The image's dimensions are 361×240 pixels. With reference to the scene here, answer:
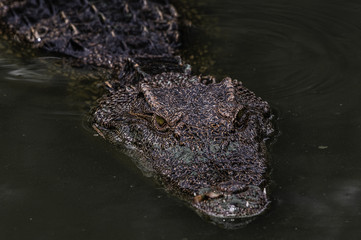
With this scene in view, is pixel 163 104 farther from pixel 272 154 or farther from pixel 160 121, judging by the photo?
pixel 272 154

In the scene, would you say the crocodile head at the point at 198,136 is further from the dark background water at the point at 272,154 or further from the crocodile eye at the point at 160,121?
the dark background water at the point at 272,154

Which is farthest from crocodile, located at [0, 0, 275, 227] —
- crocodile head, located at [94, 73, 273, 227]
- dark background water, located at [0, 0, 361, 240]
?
dark background water, located at [0, 0, 361, 240]

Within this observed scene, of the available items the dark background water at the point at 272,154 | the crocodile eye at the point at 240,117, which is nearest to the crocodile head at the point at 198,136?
the crocodile eye at the point at 240,117

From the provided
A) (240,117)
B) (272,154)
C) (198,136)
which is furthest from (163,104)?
(272,154)

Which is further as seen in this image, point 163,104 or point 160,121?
point 163,104

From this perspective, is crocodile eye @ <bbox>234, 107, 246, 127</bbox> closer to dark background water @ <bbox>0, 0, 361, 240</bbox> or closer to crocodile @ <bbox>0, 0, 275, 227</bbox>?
crocodile @ <bbox>0, 0, 275, 227</bbox>
